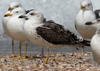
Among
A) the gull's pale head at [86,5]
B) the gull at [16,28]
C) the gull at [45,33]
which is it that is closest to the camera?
the gull at [45,33]

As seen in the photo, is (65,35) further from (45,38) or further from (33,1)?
(33,1)

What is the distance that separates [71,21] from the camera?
13.9m

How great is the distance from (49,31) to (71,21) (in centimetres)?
764

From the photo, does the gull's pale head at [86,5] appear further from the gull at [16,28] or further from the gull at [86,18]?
the gull at [16,28]

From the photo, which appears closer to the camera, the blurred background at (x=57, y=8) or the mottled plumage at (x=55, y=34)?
the mottled plumage at (x=55, y=34)

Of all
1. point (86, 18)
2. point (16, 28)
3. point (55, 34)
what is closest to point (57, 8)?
point (86, 18)

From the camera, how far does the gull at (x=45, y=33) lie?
6.20 meters

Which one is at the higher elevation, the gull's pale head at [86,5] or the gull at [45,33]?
the gull's pale head at [86,5]

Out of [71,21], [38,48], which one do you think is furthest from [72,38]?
[71,21]

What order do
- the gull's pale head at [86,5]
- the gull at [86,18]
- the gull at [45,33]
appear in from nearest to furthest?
the gull at [45,33] → the gull at [86,18] → the gull's pale head at [86,5]

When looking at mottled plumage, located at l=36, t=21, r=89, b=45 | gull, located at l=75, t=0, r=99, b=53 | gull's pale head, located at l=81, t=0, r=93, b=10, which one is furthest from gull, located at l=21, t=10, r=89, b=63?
gull's pale head, located at l=81, t=0, r=93, b=10

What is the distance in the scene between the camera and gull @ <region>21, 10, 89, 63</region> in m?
6.20

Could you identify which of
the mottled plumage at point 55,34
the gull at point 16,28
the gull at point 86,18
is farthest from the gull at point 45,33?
the gull at point 86,18

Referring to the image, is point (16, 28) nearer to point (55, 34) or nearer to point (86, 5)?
point (55, 34)
